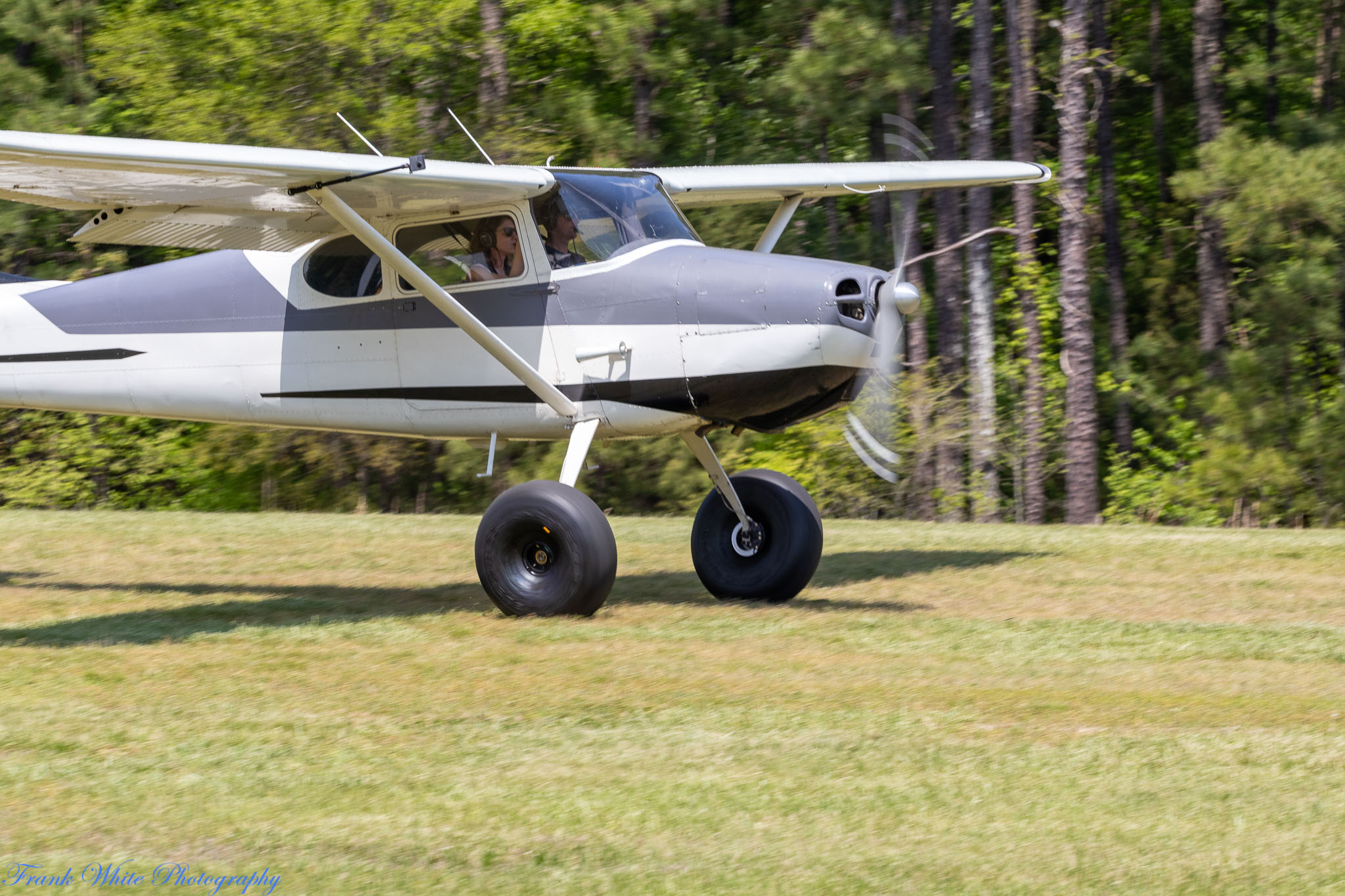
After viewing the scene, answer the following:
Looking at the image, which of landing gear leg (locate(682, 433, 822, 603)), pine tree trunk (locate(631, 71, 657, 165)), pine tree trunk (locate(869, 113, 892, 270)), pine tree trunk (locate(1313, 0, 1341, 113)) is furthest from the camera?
pine tree trunk (locate(631, 71, 657, 165))

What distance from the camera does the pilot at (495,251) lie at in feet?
33.2

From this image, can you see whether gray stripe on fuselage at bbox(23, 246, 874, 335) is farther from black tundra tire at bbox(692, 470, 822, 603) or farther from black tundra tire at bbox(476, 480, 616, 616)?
black tundra tire at bbox(692, 470, 822, 603)

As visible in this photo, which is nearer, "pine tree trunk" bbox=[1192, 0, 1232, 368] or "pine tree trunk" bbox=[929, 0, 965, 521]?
"pine tree trunk" bbox=[929, 0, 965, 521]

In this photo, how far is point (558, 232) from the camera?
32.9 ft

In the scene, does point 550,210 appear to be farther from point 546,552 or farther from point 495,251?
point 546,552

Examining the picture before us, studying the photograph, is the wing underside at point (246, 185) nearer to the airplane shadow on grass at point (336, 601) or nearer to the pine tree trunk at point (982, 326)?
the airplane shadow on grass at point (336, 601)

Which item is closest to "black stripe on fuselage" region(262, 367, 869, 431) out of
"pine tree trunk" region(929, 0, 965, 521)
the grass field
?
the grass field

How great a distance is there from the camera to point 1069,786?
17.9 ft

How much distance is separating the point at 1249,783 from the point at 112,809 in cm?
419

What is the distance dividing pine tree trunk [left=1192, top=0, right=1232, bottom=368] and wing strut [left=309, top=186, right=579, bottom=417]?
1977 cm

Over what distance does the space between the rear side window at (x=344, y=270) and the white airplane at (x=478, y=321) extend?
2cm

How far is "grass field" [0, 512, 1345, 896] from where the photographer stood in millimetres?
4699

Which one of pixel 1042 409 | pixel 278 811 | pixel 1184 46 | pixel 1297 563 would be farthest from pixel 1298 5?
pixel 278 811

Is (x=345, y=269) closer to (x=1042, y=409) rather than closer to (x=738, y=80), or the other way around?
(x=1042, y=409)
